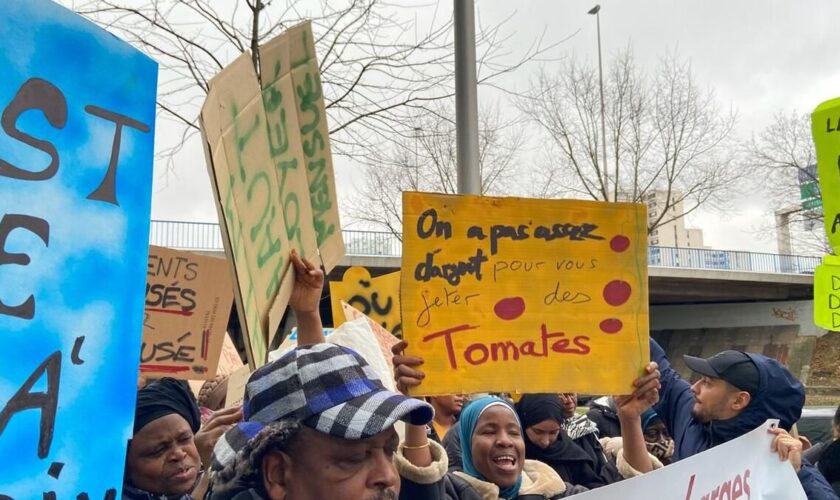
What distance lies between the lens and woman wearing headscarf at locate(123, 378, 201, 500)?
2.21 metres

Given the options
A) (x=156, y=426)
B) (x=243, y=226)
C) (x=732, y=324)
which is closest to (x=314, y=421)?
(x=243, y=226)

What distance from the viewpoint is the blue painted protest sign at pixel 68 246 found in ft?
3.64

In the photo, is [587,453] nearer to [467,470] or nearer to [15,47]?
[467,470]

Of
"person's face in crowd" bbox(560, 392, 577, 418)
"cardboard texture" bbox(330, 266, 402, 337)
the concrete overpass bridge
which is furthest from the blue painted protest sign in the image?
the concrete overpass bridge

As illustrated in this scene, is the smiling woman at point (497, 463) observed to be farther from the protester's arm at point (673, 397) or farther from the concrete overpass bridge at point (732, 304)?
the concrete overpass bridge at point (732, 304)

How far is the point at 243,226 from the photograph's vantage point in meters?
1.96

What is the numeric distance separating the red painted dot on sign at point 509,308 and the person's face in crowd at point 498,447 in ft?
1.97

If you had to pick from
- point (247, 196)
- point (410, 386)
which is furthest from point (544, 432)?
point (247, 196)

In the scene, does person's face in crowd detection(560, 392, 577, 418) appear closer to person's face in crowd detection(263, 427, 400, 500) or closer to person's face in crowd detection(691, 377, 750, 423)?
person's face in crowd detection(691, 377, 750, 423)

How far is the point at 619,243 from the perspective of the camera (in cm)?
246

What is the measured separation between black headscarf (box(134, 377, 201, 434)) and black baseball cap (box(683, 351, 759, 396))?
2059mm

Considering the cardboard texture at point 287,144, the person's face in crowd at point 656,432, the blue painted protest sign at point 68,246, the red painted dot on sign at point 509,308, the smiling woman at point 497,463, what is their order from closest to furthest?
1. the blue painted protest sign at point 68,246
2. the cardboard texture at point 287,144
3. the red painted dot on sign at point 509,308
4. the smiling woman at point 497,463
5. the person's face in crowd at point 656,432

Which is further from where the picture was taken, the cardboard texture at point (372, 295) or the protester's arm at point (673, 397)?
the cardboard texture at point (372, 295)

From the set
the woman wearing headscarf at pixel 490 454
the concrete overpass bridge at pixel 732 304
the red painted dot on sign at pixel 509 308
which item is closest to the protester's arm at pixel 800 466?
the woman wearing headscarf at pixel 490 454
